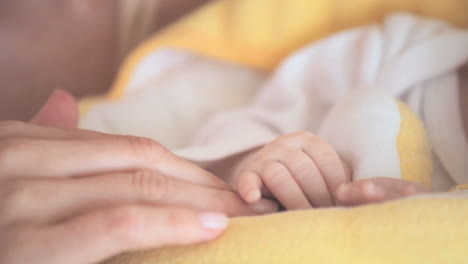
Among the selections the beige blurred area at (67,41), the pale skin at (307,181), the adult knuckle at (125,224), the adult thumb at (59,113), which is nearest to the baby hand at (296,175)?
the pale skin at (307,181)

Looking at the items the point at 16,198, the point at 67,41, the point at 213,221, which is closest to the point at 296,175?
the point at 213,221

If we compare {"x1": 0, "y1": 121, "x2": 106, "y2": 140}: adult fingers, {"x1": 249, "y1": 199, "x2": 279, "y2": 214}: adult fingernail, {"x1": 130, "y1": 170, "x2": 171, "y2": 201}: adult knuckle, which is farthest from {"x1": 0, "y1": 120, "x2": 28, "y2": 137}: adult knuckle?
{"x1": 249, "y1": 199, "x2": 279, "y2": 214}: adult fingernail

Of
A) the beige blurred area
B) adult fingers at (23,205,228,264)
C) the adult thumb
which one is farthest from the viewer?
the beige blurred area

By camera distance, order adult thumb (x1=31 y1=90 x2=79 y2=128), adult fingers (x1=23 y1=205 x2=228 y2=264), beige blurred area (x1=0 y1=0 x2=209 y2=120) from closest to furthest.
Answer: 1. adult fingers (x1=23 y1=205 x2=228 y2=264)
2. adult thumb (x1=31 y1=90 x2=79 y2=128)
3. beige blurred area (x1=0 y1=0 x2=209 y2=120)

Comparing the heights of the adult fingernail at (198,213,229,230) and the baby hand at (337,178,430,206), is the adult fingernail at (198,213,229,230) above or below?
Answer: below

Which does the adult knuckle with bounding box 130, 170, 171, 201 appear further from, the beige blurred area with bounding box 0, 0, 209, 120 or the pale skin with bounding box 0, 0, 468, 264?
the beige blurred area with bounding box 0, 0, 209, 120

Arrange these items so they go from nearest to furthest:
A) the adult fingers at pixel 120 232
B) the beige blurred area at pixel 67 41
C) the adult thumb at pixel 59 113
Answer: the adult fingers at pixel 120 232, the adult thumb at pixel 59 113, the beige blurred area at pixel 67 41

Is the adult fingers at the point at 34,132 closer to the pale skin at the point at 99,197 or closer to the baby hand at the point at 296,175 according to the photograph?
the pale skin at the point at 99,197

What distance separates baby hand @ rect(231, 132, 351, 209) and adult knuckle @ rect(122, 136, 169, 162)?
77 mm

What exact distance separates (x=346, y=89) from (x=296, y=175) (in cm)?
32

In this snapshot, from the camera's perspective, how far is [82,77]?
2.63 ft

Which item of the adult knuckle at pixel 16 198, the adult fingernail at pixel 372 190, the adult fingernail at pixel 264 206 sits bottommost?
the adult fingernail at pixel 264 206

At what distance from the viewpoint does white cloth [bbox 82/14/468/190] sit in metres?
0.55

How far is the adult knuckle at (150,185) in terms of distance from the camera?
0.35 meters
